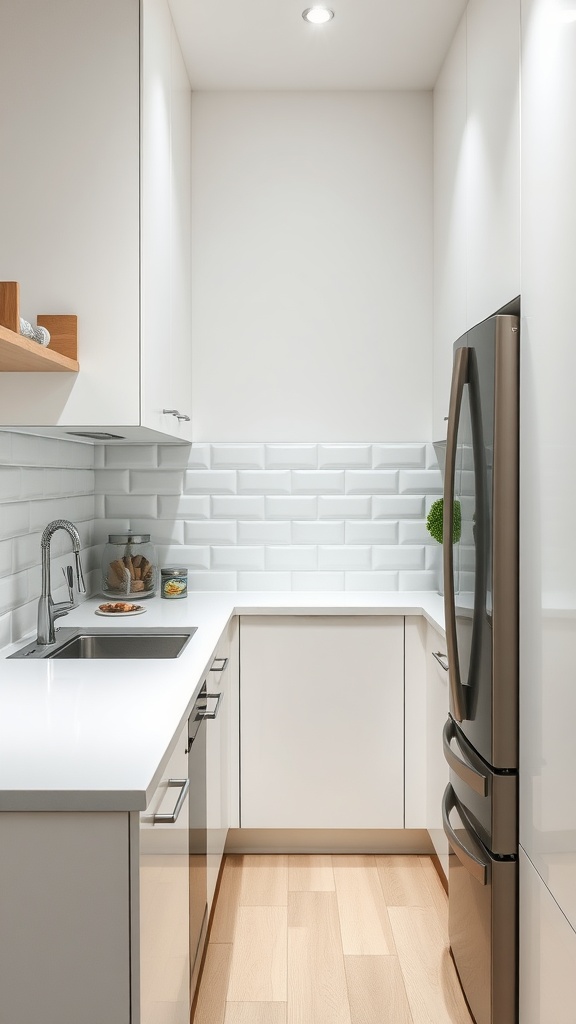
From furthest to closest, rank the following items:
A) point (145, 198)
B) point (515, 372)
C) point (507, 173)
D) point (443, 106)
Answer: point (443, 106), point (145, 198), point (507, 173), point (515, 372)

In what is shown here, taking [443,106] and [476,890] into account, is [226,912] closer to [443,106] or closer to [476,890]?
[476,890]

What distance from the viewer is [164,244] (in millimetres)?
2422

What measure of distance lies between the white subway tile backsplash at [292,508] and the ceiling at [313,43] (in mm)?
1568

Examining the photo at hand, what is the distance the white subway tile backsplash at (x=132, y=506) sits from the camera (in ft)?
10.3

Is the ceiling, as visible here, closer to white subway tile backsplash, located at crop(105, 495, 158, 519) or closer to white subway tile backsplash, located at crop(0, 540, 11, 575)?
white subway tile backsplash, located at crop(105, 495, 158, 519)

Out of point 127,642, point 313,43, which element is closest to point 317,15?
point 313,43

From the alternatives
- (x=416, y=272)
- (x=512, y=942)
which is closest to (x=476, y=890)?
(x=512, y=942)

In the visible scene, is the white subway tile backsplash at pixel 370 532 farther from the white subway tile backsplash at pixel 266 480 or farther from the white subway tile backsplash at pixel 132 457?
the white subway tile backsplash at pixel 132 457

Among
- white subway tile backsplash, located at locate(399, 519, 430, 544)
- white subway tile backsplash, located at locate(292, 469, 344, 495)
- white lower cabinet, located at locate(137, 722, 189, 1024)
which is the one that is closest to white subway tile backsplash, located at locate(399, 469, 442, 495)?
white subway tile backsplash, located at locate(399, 519, 430, 544)

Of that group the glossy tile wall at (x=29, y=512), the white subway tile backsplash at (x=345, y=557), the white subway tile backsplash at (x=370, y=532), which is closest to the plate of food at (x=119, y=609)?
the glossy tile wall at (x=29, y=512)

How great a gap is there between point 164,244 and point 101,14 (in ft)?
2.04

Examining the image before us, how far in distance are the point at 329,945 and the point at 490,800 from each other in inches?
34.6

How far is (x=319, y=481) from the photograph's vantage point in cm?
315

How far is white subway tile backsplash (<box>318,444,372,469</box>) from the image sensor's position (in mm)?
3141
